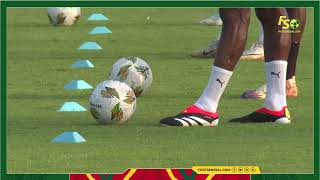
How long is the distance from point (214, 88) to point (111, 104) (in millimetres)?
1037

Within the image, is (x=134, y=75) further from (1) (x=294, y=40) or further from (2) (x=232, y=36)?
(2) (x=232, y=36)

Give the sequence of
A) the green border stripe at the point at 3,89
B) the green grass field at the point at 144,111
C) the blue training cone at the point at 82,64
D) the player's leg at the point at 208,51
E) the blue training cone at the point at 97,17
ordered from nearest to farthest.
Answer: the green border stripe at the point at 3,89 → the green grass field at the point at 144,111 → the blue training cone at the point at 82,64 → the player's leg at the point at 208,51 → the blue training cone at the point at 97,17

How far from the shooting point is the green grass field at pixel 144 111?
12344 millimetres

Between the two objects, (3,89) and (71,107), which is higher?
(3,89)

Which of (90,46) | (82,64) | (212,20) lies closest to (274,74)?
(82,64)

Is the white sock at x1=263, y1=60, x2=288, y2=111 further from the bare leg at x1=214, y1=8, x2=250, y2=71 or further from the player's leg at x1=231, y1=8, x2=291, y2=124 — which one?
the bare leg at x1=214, y1=8, x2=250, y2=71

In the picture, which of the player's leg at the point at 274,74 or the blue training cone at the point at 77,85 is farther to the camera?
the blue training cone at the point at 77,85

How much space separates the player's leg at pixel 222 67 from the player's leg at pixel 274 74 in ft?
0.99

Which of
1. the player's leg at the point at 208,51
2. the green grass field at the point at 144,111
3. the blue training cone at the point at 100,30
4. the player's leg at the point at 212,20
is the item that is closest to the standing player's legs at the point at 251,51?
the player's leg at the point at 208,51

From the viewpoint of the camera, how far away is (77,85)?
1770 cm

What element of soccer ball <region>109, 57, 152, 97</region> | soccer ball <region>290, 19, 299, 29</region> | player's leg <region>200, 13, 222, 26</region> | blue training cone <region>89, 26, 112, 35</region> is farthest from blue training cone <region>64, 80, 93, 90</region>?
player's leg <region>200, 13, 222, 26</region>

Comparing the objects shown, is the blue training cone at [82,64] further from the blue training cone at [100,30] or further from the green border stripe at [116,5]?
the green border stripe at [116,5]

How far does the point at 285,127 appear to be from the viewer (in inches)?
561

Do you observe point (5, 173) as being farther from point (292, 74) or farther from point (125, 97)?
point (292, 74)
